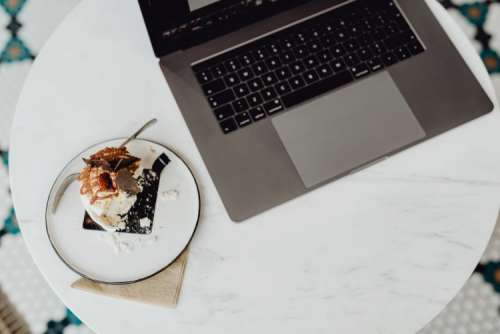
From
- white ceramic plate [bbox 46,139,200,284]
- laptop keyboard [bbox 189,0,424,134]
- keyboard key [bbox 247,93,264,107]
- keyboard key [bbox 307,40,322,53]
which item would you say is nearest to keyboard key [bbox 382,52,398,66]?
laptop keyboard [bbox 189,0,424,134]

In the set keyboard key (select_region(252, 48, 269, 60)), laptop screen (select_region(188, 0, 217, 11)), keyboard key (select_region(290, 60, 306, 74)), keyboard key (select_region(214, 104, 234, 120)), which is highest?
laptop screen (select_region(188, 0, 217, 11))

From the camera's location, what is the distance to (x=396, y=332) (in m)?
0.60

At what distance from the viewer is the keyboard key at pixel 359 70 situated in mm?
694

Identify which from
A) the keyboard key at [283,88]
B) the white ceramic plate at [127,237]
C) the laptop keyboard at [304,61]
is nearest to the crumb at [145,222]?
the white ceramic plate at [127,237]

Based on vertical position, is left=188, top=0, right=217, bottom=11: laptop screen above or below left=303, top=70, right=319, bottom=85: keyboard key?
above

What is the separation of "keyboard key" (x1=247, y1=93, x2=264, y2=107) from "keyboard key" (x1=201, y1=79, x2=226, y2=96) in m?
0.04

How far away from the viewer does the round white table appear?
0.61 meters

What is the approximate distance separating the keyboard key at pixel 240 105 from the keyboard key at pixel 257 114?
0.04 feet

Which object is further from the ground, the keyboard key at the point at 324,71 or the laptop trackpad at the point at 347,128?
the keyboard key at the point at 324,71

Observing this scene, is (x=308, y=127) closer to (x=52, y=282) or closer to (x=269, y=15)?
(x=269, y=15)

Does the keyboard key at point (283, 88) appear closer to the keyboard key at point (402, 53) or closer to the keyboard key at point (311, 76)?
the keyboard key at point (311, 76)

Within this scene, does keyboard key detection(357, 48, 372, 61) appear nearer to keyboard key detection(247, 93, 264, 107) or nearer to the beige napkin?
keyboard key detection(247, 93, 264, 107)

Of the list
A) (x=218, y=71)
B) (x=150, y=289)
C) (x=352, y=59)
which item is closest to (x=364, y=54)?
(x=352, y=59)

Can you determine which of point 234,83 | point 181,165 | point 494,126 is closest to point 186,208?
point 181,165
